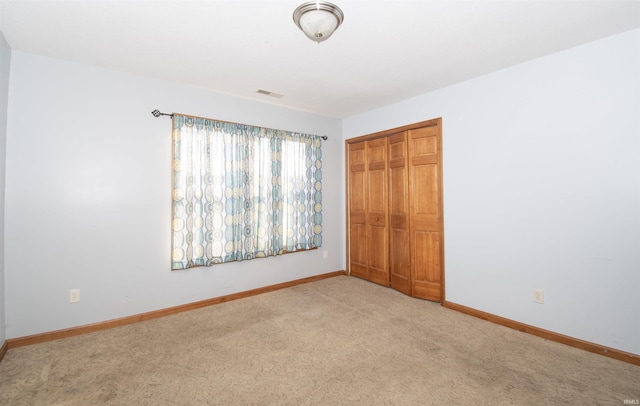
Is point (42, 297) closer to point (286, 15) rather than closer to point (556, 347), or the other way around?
point (286, 15)

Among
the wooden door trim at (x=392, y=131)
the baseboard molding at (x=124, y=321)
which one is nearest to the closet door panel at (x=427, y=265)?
the wooden door trim at (x=392, y=131)

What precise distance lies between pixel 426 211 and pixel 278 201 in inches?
78.6

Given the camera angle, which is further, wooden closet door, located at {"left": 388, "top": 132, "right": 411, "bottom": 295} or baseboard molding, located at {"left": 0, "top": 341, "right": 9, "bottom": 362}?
wooden closet door, located at {"left": 388, "top": 132, "right": 411, "bottom": 295}

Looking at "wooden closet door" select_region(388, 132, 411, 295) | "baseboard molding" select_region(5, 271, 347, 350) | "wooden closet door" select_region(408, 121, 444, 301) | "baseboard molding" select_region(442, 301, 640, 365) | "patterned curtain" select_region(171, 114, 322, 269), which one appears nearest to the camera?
"baseboard molding" select_region(442, 301, 640, 365)

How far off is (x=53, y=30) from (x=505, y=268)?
178 inches

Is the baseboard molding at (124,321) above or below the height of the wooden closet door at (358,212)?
below

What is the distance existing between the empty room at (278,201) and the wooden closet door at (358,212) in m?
0.69

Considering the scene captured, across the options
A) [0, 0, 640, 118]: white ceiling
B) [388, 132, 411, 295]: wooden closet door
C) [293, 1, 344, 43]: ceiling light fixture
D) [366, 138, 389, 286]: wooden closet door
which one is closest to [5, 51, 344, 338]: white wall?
[0, 0, 640, 118]: white ceiling

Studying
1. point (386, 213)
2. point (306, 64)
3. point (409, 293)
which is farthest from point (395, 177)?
point (306, 64)

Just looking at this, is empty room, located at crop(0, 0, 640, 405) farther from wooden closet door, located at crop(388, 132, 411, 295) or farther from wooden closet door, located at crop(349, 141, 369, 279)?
wooden closet door, located at crop(349, 141, 369, 279)

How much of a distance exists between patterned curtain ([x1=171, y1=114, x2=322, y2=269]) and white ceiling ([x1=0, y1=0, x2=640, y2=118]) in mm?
740

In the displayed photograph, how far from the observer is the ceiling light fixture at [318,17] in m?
1.80

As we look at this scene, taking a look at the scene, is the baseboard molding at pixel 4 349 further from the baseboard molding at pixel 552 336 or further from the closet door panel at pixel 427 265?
the baseboard molding at pixel 552 336

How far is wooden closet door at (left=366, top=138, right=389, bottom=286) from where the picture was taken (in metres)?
4.15
